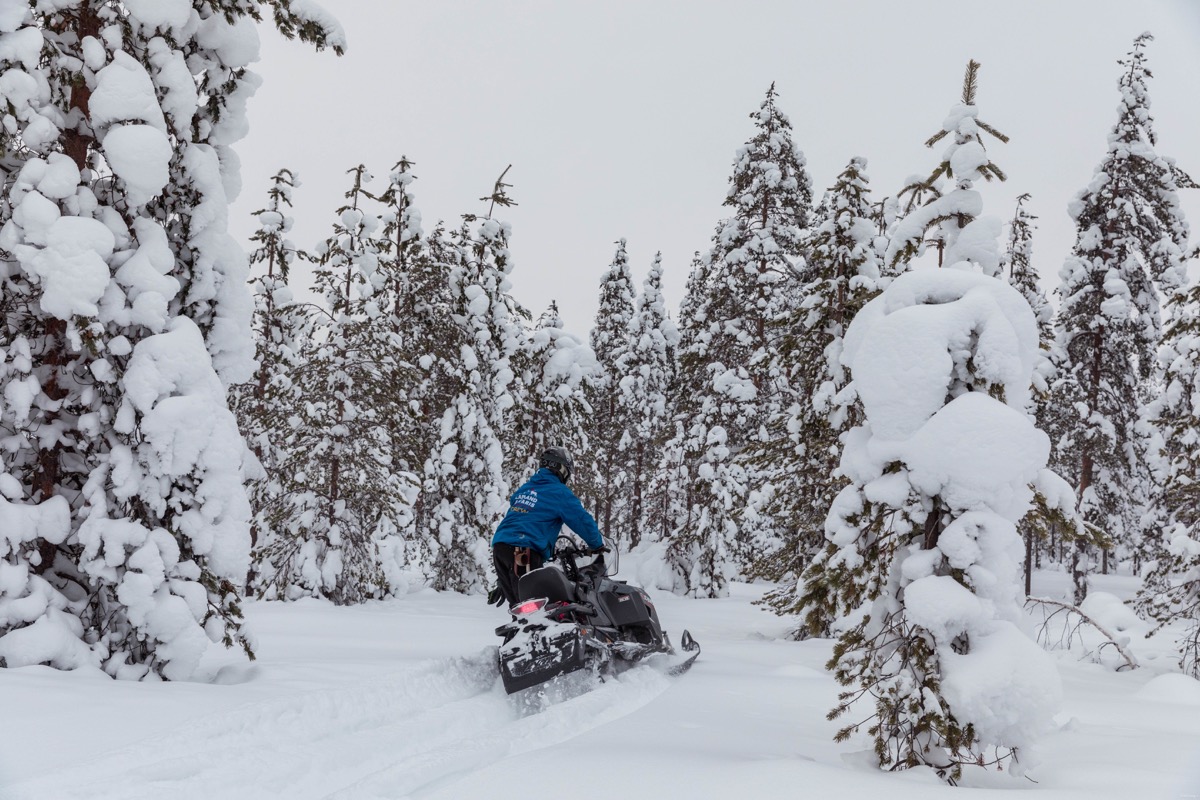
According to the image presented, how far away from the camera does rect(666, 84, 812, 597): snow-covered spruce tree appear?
68.9 feet

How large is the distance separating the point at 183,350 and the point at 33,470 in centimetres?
165

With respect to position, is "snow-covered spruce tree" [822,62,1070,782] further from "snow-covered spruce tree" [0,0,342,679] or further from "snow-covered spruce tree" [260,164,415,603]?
"snow-covered spruce tree" [260,164,415,603]

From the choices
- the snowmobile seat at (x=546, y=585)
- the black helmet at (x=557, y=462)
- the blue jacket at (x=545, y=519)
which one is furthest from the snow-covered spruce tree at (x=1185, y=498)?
the snowmobile seat at (x=546, y=585)

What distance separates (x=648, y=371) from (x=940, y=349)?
28.6 m

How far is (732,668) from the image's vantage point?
9.45 meters

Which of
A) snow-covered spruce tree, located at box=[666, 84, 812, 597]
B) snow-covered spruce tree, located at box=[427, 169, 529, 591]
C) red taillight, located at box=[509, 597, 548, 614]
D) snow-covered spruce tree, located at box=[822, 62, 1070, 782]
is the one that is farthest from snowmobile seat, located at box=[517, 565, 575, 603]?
snow-covered spruce tree, located at box=[666, 84, 812, 597]

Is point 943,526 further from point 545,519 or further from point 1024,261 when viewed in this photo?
point 1024,261

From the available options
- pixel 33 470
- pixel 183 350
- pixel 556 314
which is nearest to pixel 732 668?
pixel 183 350

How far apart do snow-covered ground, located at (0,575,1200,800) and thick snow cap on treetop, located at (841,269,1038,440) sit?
2.24 meters

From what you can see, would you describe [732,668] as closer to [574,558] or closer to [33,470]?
[574,558]

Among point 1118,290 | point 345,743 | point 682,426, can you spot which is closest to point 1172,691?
point 345,743

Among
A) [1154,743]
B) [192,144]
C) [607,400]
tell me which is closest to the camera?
[1154,743]

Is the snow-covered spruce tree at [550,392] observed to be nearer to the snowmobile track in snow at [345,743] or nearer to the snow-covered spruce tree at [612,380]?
the snowmobile track in snow at [345,743]

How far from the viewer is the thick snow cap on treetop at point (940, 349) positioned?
5.09 meters
